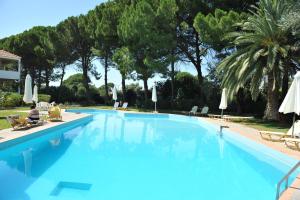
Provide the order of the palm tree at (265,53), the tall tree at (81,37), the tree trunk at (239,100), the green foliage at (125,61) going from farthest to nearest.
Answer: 1. the tall tree at (81,37)
2. the green foliage at (125,61)
3. the tree trunk at (239,100)
4. the palm tree at (265,53)

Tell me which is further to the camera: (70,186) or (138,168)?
(138,168)

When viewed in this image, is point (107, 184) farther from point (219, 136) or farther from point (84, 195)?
point (219, 136)

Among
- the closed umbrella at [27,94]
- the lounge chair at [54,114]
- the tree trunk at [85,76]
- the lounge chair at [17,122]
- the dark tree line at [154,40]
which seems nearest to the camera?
the lounge chair at [17,122]

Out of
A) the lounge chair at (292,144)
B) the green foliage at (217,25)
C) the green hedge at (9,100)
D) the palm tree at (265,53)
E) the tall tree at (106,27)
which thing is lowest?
the lounge chair at (292,144)

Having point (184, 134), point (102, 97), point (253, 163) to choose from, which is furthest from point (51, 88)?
point (253, 163)

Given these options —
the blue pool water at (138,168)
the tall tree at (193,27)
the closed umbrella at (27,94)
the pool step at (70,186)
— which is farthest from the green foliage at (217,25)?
the pool step at (70,186)

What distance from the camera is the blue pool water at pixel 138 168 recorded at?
6.60 metres

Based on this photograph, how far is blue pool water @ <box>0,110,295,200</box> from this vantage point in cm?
660

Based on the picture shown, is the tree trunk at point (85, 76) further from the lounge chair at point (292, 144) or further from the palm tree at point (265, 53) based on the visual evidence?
the lounge chair at point (292, 144)

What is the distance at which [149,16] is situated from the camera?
25500 mm

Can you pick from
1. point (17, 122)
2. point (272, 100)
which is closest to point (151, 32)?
point (272, 100)

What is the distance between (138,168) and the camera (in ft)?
28.6

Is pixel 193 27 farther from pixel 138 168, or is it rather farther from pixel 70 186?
pixel 70 186

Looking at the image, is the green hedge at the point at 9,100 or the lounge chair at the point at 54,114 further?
the green hedge at the point at 9,100
